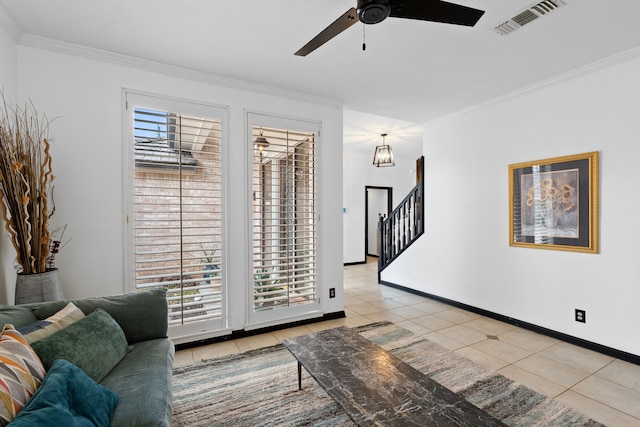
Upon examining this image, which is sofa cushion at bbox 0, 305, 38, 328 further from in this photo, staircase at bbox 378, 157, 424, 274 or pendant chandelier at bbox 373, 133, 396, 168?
pendant chandelier at bbox 373, 133, 396, 168

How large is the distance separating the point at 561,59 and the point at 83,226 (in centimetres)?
451

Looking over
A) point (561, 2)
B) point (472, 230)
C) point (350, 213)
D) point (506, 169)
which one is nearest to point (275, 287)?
point (472, 230)

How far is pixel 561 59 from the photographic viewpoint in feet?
9.11

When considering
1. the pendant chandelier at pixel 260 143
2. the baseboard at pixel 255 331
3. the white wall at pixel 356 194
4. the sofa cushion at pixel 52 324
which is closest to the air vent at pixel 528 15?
the pendant chandelier at pixel 260 143

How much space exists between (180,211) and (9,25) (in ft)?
5.79

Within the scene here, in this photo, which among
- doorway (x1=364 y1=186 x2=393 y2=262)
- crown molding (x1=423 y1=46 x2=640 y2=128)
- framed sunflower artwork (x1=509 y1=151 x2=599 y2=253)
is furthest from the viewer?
doorway (x1=364 y1=186 x2=393 y2=262)

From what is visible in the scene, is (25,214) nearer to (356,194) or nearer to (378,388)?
(378,388)

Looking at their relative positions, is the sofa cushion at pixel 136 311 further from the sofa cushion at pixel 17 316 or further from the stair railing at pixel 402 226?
the stair railing at pixel 402 226

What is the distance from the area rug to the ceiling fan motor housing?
7.86ft

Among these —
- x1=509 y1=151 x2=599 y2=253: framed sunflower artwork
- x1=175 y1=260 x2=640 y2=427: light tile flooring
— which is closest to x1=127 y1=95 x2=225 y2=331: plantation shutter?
x1=175 y1=260 x2=640 y2=427: light tile flooring

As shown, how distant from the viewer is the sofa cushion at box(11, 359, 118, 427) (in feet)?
3.40

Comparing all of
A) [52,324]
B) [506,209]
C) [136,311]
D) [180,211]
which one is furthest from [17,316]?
[506,209]

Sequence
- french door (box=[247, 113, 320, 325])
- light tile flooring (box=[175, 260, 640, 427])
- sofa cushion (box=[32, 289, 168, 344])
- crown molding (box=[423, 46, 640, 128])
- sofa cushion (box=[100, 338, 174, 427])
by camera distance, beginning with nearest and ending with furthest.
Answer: sofa cushion (box=[100, 338, 174, 427])
sofa cushion (box=[32, 289, 168, 344])
light tile flooring (box=[175, 260, 640, 427])
crown molding (box=[423, 46, 640, 128])
french door (box=[247, 113, 320, 325])

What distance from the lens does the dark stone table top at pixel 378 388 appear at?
1.39 meters
